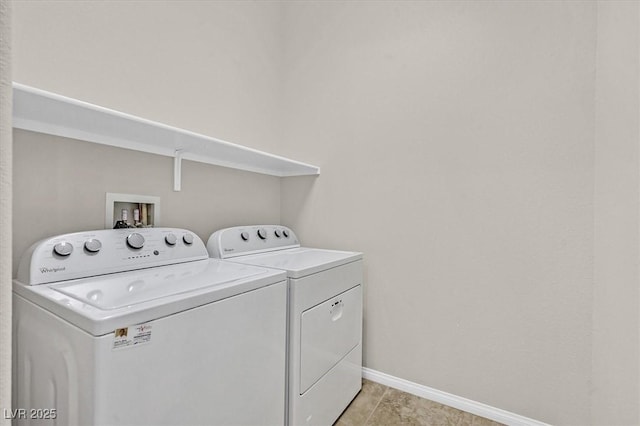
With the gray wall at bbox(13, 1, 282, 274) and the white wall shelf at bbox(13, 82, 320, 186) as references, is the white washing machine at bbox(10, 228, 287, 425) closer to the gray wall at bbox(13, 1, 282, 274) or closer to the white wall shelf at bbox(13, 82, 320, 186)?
the gray wall at bbox(13, 1, 282, 274)

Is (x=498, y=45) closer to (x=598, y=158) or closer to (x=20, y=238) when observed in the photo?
(x=598, y=158)

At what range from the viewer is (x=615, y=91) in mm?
1137

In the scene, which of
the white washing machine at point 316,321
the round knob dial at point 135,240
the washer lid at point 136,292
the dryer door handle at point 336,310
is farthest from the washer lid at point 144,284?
the dryer door handle at point 336,310

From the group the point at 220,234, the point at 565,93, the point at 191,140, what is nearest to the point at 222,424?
the point at 220,234

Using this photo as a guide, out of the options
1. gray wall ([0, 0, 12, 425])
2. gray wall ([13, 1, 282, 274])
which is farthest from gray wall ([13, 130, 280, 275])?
gray wall ([0, 0, 12, 425])

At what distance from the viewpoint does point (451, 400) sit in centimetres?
154

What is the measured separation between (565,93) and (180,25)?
5.96ft

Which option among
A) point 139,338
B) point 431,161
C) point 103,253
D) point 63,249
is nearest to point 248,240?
point 103,253

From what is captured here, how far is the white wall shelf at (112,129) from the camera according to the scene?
35.1 inches

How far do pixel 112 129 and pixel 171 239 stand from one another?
47 cm

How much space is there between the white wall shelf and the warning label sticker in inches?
27.1

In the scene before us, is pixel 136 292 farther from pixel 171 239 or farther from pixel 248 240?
pixel 248 240

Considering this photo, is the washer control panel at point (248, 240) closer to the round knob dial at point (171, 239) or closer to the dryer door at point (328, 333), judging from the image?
the round knob dial at point (171, 239)

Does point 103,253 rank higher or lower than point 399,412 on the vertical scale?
higher
